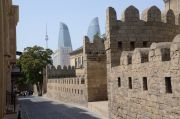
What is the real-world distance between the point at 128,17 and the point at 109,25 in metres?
0.97

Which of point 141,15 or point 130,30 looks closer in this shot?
point 130,30

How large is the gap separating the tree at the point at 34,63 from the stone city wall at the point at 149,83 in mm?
37527

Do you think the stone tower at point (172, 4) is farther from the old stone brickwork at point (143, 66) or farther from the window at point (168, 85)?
the window at point (168, 85)

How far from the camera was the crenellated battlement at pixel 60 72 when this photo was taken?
46250 mm

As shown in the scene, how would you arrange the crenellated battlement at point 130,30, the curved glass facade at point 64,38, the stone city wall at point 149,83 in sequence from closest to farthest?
1. the stone city wall at point 149,83
2. the crenellated battlement at point 130,30
3. the curved glass facade at point 64,38

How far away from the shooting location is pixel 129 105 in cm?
1430

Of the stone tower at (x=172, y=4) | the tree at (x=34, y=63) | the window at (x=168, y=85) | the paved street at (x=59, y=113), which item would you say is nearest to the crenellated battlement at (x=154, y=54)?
the window at (x=168, y=85)

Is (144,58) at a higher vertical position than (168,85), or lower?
higher

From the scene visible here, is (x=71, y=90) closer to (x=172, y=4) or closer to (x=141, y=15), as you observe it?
(x=172, y=4)

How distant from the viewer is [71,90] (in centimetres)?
3167

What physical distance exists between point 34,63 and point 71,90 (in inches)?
890

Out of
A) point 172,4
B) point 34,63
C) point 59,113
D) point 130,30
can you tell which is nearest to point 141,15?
point 130,30

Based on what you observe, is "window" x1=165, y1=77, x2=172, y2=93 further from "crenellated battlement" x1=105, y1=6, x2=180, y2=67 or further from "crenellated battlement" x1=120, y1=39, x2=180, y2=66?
"crenellated battlement" x1=105, y1=6, x2=180, y2=67

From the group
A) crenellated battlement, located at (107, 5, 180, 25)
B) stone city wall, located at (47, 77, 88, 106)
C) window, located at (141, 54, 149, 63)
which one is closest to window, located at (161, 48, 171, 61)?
window, located at (141, 54, 149, 63)
